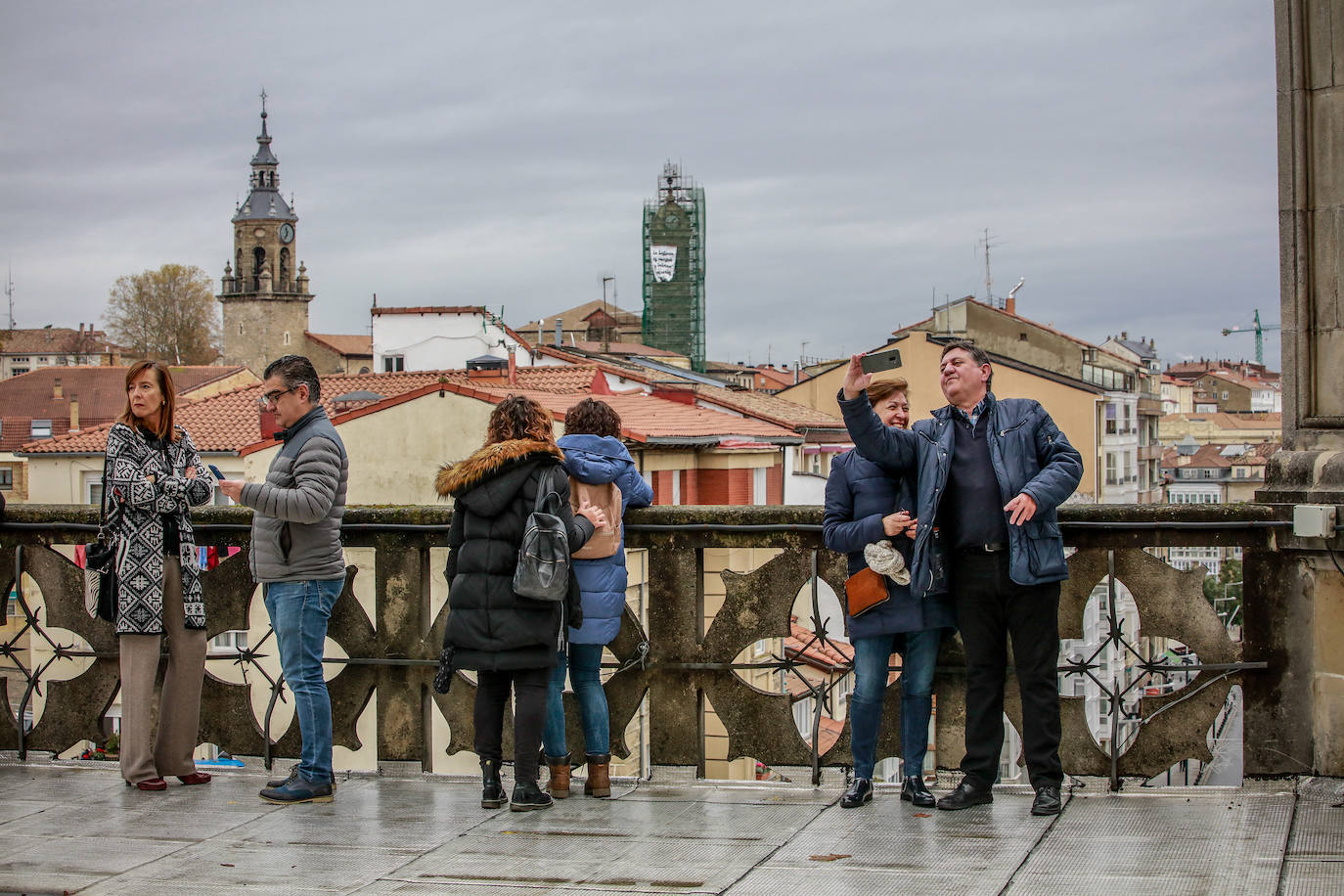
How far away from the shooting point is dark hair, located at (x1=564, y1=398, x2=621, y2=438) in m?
6.34

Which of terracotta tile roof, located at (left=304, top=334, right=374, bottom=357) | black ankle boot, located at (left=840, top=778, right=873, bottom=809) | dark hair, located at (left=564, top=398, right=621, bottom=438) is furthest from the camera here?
terracotta tile roof, located at (left=304, top=334, right=374, bottom=357)

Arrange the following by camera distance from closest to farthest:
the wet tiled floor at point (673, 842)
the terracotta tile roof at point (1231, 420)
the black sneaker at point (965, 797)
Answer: the wet tiled floor at point (673, 842) → the black sneaker at point (965, 797) → the terracotta tile roof at point (1231, 420)

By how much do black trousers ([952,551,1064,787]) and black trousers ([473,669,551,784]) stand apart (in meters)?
1.76

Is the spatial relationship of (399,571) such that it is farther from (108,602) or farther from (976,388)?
(976,388)

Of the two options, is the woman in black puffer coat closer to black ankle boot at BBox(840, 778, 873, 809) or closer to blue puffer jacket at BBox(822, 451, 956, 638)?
blue puffer jacket at BBox(822, 451, 956, 638)

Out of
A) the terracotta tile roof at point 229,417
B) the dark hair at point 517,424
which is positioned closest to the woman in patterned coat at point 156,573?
the dark hair at point 517,424

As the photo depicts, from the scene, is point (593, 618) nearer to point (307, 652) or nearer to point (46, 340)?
point (307, 652)

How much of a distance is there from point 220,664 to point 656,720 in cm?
1158

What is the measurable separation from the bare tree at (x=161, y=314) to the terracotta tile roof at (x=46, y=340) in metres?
23.6

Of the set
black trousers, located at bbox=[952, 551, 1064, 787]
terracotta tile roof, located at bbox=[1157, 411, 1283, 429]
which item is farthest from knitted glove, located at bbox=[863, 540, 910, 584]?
terracotta tile roof, located at bbox=[1157, 411, 1283, 429]

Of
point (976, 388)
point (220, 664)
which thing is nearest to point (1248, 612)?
point (976, 388)

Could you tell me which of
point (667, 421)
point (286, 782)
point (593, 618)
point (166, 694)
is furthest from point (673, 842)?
point (667, 421)

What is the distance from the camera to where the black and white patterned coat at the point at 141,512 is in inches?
253

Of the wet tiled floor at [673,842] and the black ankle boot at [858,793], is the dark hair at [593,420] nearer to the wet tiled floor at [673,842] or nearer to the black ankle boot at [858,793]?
the wet tiled floor at [673,842]
